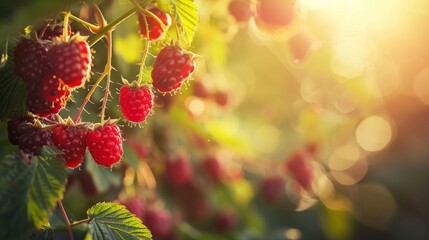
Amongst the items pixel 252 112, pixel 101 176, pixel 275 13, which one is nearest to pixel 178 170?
pixel 101 176

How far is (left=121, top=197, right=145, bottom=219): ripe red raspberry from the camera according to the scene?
181 cm

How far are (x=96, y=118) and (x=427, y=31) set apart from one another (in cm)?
449

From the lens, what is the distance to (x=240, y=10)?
1.62 m

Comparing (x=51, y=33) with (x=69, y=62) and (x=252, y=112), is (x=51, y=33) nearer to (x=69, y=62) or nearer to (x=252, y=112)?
(x=69, y=62)

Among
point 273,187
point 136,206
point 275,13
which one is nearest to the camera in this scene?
point 275,13

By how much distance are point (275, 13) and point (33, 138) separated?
556 millimetres

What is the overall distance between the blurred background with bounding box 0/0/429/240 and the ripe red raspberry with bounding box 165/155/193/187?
0.06 feet

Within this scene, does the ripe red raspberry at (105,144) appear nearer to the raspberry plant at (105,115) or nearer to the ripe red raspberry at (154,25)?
the raspberry plant at (105,115)

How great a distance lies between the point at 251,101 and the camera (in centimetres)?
343

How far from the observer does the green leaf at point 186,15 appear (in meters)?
1.14

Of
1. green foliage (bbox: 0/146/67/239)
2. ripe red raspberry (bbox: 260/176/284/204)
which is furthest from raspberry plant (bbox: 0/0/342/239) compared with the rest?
ripe red raspberry (bbox: 260/176/284/204)

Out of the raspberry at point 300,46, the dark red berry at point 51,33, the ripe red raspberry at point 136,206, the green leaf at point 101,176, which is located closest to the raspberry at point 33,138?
the dark red berry at point 51,33

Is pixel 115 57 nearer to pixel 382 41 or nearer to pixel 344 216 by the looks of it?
pixel 344 216

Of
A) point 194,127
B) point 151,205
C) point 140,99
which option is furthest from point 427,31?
point 140,99
